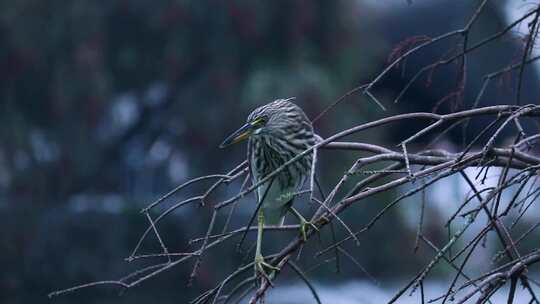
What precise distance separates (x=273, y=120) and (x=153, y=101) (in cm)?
548

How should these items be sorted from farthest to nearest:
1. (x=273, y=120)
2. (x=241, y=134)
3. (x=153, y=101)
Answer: (x=153, y=101)
(x=273, y=120)
(x=241, y=134)

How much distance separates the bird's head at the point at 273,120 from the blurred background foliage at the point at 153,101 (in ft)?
13.9

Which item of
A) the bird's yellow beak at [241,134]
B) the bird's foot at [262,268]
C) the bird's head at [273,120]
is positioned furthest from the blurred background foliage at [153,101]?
the bird's foot at [262,268]

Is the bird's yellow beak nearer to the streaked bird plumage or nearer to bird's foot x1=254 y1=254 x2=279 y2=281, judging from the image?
the streaked bird plumage

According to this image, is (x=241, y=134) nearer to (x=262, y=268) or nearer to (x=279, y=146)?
(x=279, y=146)

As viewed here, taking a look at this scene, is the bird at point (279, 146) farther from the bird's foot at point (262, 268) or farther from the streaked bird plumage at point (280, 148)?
the bird's foot at point (262, 268)

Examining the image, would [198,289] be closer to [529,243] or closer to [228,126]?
[228,126]

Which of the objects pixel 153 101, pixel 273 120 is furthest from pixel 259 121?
pixel 153 101

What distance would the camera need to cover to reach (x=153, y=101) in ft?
26.6

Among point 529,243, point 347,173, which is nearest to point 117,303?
point 529,243

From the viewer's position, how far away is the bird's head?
8.68 feet

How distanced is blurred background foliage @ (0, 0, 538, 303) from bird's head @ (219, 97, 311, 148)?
13.9 feet

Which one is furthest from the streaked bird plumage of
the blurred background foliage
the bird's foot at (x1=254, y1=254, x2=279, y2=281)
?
the blurred background foliage

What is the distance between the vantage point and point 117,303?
6.69m
